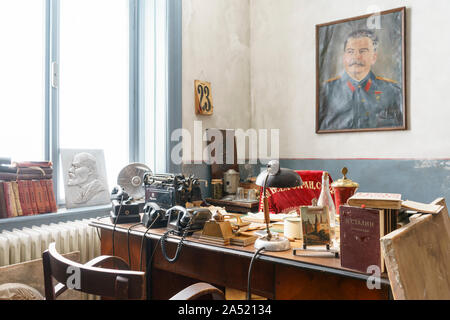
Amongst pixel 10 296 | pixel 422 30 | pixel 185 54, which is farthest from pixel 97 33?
pixel 422 30

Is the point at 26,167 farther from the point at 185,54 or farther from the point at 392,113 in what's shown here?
the point at 392,113

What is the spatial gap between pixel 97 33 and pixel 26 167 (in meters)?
1.36

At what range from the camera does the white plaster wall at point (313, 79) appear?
334 cm

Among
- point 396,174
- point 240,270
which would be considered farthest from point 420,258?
point 396,174

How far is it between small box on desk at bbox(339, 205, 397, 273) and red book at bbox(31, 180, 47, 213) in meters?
2.09

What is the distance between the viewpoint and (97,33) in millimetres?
3062

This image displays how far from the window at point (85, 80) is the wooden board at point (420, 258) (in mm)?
2374

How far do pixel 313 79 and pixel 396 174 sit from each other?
140cm

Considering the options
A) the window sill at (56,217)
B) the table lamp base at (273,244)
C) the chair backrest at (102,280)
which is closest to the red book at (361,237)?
the table lamp base at (273,244)

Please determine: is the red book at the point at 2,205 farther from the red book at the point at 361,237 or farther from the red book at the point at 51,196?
the red book at the point at 361,237

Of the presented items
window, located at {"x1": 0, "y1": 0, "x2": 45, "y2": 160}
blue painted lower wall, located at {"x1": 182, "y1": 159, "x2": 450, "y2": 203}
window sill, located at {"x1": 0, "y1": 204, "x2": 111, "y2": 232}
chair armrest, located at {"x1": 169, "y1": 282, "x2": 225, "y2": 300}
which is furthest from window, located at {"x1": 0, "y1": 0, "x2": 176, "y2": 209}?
chair armrest, located at {"x1": 169, "y1": 282, "x2": 225, "y2": 300}

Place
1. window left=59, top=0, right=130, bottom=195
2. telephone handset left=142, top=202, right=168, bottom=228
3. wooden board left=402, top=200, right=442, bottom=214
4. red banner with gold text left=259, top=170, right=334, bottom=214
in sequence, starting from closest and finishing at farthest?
wooden board left=402, top=200, right=442, bottom=214 → telephone handset left=142, top=202, right=168, bottom=228 → window left=59, top=0, right=130, bottom=195 → red banner with gold text left=259, top=170, right=334, bottom=214

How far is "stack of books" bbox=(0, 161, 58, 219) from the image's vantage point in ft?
7.59

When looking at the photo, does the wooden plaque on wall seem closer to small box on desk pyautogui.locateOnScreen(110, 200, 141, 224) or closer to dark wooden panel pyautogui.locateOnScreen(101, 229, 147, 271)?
small box on desk pyautogui.locateOnScreen(110, 200, 141, 224)
